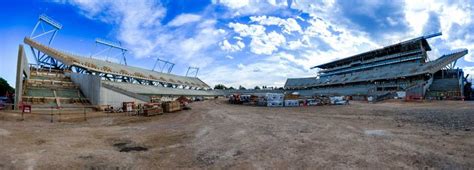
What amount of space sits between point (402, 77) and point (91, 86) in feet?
207

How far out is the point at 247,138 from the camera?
12.6m

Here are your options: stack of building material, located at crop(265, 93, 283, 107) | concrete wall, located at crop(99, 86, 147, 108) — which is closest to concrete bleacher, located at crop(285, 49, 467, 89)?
stack of building material, located at crop(265, 93, 283, 107)

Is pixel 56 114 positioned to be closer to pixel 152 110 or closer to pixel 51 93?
pixel 152 110

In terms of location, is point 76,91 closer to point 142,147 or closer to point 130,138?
point 130,138

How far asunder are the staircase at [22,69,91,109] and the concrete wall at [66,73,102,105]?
615 mm

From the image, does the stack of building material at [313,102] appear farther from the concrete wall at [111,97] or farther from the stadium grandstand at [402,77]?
the concrete wall at [111,97]

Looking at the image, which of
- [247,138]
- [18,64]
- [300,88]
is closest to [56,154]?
[247,138]

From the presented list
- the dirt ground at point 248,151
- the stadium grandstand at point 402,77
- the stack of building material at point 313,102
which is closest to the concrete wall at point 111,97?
the dirt ground at point 248,151

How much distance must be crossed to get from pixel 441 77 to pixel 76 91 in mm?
70978

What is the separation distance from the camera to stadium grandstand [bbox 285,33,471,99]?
53.0 m

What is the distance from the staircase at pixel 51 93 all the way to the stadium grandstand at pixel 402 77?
50.0 meters

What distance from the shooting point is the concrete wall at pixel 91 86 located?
34.1m

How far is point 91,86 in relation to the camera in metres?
35.5

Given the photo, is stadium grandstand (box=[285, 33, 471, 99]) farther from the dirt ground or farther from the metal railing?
the metal railing
